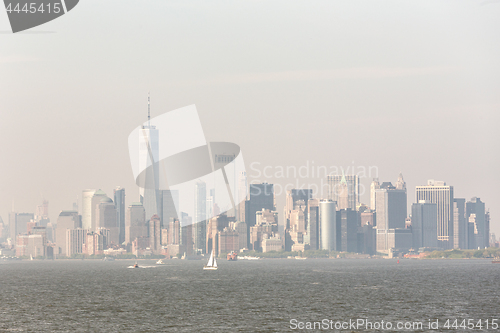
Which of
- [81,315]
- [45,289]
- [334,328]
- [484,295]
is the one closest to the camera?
[334,328]

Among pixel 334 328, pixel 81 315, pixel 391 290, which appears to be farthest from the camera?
pixel 391 290

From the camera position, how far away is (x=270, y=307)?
12800cm

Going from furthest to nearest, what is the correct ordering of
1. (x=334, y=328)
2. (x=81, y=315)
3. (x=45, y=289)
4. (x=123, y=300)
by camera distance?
(x=45, y=289) → (x=123, y=300) → (x=81, y=315) → (x=334, y=328)

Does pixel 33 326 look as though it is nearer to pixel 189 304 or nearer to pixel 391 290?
pixel 189 304

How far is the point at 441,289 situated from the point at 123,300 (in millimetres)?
78025

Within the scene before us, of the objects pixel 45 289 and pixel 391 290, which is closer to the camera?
pixel 391 290

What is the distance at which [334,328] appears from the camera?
332ft

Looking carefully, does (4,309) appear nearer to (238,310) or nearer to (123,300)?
(123,300)

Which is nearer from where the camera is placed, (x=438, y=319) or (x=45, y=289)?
(x=438, y=319)

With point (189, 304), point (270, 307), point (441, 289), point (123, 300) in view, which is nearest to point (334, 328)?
point (270, 307)

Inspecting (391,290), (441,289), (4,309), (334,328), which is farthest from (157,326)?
(441,289)

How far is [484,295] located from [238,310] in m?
60.3

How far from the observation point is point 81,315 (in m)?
118

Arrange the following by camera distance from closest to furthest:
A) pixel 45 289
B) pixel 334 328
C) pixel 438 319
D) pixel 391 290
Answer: pixel 334 328 < pixel 438 319 < pixel 391 290 < pixel 45 289
